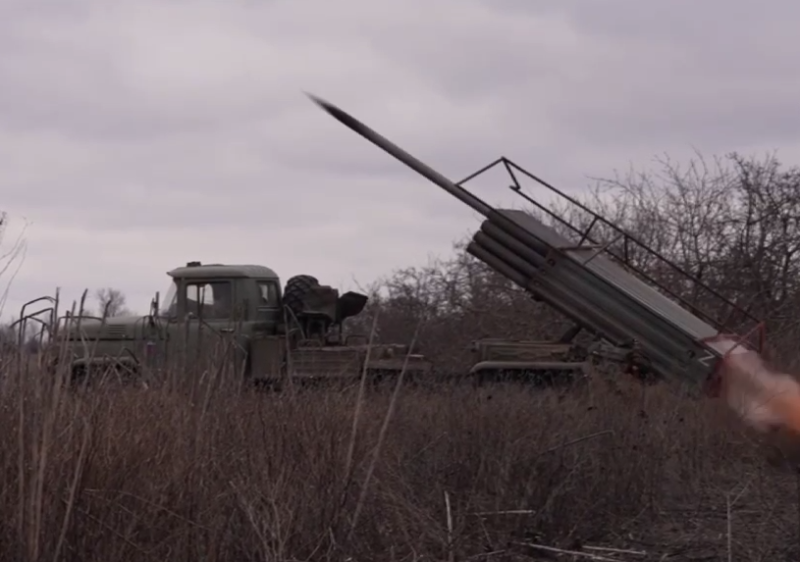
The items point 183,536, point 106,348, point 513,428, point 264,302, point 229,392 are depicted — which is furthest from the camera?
point 264,302

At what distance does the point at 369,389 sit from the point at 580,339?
5.67 metres

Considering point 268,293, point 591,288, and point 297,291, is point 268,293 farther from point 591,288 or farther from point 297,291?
point 591,288

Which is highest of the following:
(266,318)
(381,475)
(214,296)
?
(214,296)

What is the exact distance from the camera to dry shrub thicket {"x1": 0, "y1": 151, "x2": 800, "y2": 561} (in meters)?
5.46

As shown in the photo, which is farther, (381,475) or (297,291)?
(297,291)

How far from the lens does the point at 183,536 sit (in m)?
Result: 5.70

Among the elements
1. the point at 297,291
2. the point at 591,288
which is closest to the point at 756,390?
the point at 591,288

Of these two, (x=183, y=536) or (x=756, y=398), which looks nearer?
(x=183, y=536)

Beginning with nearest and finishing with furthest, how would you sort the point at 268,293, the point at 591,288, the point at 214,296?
the point at 591,288, the point at 214,296, the point at 268,293

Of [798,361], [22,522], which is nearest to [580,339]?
Result: [798,361]

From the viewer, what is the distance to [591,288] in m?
12.5

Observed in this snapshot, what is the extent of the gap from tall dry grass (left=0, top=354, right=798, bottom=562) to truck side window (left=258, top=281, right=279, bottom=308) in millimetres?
5381

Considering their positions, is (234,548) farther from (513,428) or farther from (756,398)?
(756,398)

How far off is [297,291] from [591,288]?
4.63 meters
